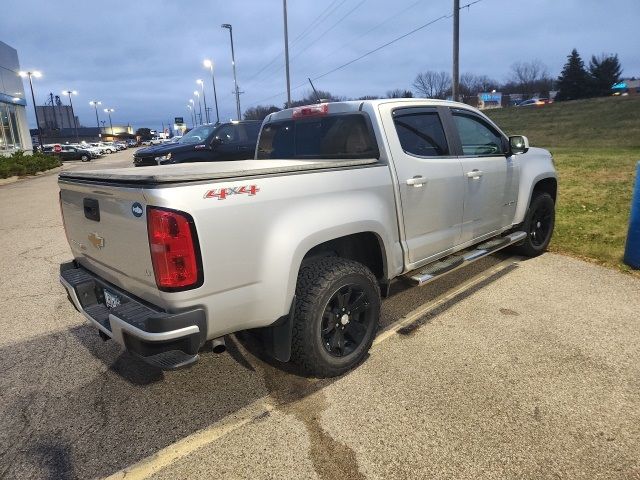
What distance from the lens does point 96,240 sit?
2947 millimetres

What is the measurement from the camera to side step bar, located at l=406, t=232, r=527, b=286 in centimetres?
369

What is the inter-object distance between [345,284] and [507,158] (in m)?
2.80

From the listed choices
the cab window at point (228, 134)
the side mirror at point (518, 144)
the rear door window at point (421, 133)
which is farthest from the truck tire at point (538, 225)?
the cab window at point (228, 134)

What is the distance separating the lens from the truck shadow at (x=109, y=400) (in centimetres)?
255

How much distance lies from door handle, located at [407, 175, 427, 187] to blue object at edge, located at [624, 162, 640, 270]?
2852 mm

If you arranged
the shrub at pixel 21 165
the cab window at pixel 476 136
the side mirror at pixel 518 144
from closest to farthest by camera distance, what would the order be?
the cab window at pixel 476 136 < the side mirror at pixel 518 144 < the shrub at pixel 21 165

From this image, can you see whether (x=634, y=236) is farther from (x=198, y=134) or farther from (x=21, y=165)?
(x=21, y=165)

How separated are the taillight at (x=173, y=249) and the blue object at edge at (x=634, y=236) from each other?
4807 mm

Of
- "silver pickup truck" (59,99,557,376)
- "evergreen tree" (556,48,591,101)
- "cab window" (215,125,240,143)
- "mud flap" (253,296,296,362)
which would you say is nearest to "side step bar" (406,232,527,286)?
"silver pickup truck" (59,99,557,376)

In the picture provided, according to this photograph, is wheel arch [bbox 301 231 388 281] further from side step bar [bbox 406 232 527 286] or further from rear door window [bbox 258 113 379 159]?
rear door window [bbox 258 113 379 159]

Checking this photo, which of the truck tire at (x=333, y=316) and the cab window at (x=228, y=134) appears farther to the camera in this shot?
the cab window at (x=228, y=134)

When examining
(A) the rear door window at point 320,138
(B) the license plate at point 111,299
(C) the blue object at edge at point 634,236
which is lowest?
(C) the blue object at edge at point 634,236

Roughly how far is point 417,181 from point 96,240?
2.32m

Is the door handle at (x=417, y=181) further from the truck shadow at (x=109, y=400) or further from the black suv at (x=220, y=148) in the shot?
the black suv at (x=220, y=148)
